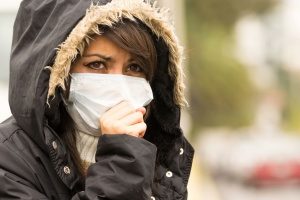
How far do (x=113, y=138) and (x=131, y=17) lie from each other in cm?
47

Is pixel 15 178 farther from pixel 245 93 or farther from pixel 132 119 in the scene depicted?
pixel 245 93

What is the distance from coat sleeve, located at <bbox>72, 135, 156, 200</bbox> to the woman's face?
28 centimetres

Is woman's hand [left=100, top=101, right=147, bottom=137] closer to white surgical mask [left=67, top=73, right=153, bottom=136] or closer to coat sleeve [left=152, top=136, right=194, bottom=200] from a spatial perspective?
white surgical mask [left=67, top=73, right=153, bottom=136]

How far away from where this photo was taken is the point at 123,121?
2.49m

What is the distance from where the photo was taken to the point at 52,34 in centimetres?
255

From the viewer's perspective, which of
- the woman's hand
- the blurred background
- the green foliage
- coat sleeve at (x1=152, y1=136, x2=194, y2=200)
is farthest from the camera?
the green foliage

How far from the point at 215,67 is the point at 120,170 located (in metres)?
27.1

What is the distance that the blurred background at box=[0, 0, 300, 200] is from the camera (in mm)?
16609

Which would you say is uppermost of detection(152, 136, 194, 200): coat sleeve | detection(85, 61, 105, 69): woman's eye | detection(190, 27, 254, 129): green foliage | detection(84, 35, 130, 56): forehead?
detection(84, 35, 130, 56): forehead

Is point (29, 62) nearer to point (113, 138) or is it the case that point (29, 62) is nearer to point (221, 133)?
Result: point (113, 138)

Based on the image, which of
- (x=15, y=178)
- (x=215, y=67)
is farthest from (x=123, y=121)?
(x=215, y=67)

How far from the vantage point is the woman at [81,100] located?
7.97 ft

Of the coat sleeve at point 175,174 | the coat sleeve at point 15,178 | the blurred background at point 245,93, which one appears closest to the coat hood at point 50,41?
the coat sleeve at point 15,178

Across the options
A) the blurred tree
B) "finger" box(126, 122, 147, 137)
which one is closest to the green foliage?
the blurred tree
